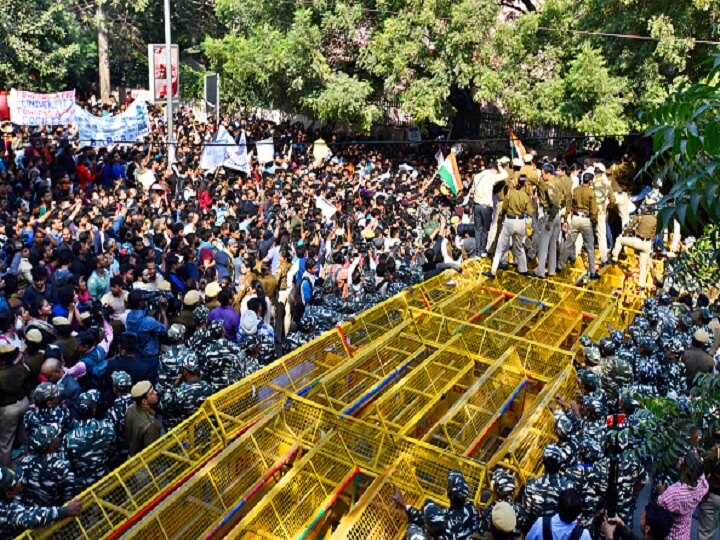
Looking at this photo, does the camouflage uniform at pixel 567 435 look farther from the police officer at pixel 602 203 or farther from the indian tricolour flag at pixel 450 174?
the indian tricolour flag at pixel 450 174

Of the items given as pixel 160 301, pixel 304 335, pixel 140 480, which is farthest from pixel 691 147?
pixel 160 301

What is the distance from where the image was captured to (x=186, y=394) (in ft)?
22.3

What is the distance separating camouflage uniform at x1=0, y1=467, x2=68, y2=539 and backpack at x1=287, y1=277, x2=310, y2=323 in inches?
232

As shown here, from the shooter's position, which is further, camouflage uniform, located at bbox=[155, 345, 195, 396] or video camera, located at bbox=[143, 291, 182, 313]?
video camera, located at bbox=[143, 291, 182, 313]

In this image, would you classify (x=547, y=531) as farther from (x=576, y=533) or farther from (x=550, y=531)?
Answer: (x=576, y=533)

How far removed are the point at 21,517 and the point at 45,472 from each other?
0.60 meters

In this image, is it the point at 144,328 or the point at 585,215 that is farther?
the point at 585,215

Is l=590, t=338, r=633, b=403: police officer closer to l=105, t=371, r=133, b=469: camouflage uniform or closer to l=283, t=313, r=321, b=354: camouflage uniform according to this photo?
l=283, t=313, r=321, b=354: camouflage uniform

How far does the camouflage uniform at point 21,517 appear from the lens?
4.84 metres

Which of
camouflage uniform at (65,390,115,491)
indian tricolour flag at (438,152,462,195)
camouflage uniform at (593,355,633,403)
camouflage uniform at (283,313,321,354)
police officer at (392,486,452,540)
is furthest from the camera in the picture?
indian tricolour flag at (438,152,462,195)

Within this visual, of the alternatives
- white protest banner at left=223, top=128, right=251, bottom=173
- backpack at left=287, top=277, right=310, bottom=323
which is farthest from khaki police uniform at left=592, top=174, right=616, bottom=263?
white protest banner at left=223, top=128, right=251, bottom=173

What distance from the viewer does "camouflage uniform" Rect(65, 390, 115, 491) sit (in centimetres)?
570

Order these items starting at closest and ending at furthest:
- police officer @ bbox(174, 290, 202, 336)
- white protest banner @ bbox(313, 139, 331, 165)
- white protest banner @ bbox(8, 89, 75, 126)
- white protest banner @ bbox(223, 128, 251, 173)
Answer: police officer @ bbox(174, 290, 202, 336), white protest banner @ bbox(223, 128, 251, 173), white protest banner @ bbox(8, 89, 75, 126), white protest banner @ bbox(313, 139, 331, 165)

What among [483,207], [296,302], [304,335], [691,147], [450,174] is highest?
[691,147]
